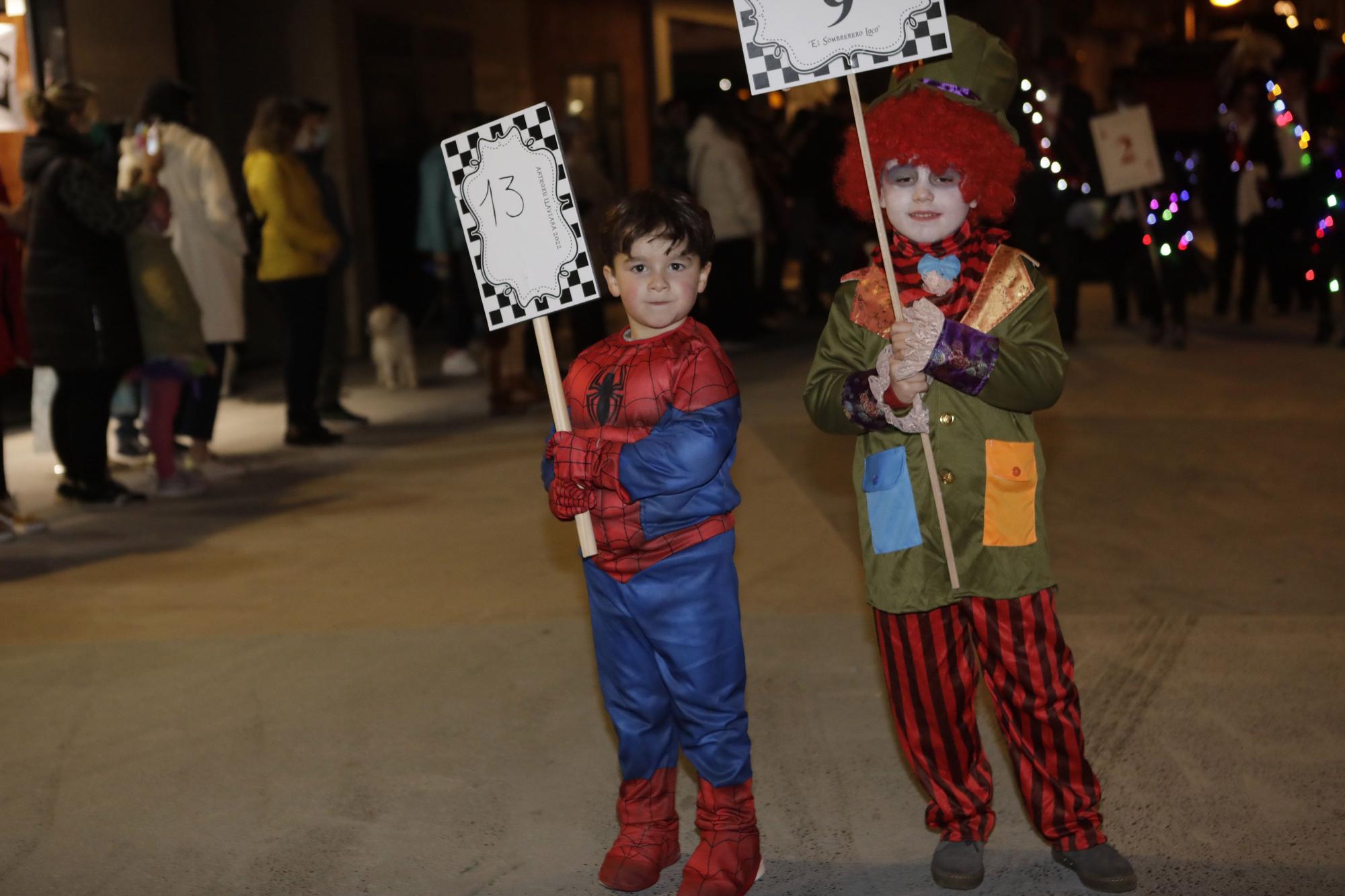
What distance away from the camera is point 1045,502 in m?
6.92

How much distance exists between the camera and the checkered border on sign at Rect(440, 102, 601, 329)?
3.33 meters

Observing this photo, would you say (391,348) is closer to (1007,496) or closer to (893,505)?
(893,505)

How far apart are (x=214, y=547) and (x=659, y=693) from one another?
3953 mm

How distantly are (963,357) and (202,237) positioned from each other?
20.9ft

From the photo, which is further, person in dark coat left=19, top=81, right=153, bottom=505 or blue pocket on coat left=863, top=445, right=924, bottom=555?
person in dark coat left=19, top=81, right=153, bottom=505

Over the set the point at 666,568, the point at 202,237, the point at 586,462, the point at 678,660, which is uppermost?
the point at 202,237

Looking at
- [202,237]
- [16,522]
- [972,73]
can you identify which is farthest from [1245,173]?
[972,73]

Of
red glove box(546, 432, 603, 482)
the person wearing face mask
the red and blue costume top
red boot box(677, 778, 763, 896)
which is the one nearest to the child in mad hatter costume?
the red and blue costume top

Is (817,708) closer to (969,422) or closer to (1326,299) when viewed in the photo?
(969,422)

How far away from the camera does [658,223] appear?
10.5ft

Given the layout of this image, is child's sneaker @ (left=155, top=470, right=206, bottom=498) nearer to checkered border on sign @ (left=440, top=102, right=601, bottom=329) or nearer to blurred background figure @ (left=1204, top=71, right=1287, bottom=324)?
checkered border on sign @ (left=440, top=102, right=601, bottom=329)

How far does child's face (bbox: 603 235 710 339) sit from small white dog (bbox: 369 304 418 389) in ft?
26.4

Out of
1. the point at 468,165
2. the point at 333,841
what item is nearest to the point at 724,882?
the point at 333,841

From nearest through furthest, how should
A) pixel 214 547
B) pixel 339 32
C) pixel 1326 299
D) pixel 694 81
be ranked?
pixel 214 547
pixel 1326 299
pixel 339 32
pixel 694 81
